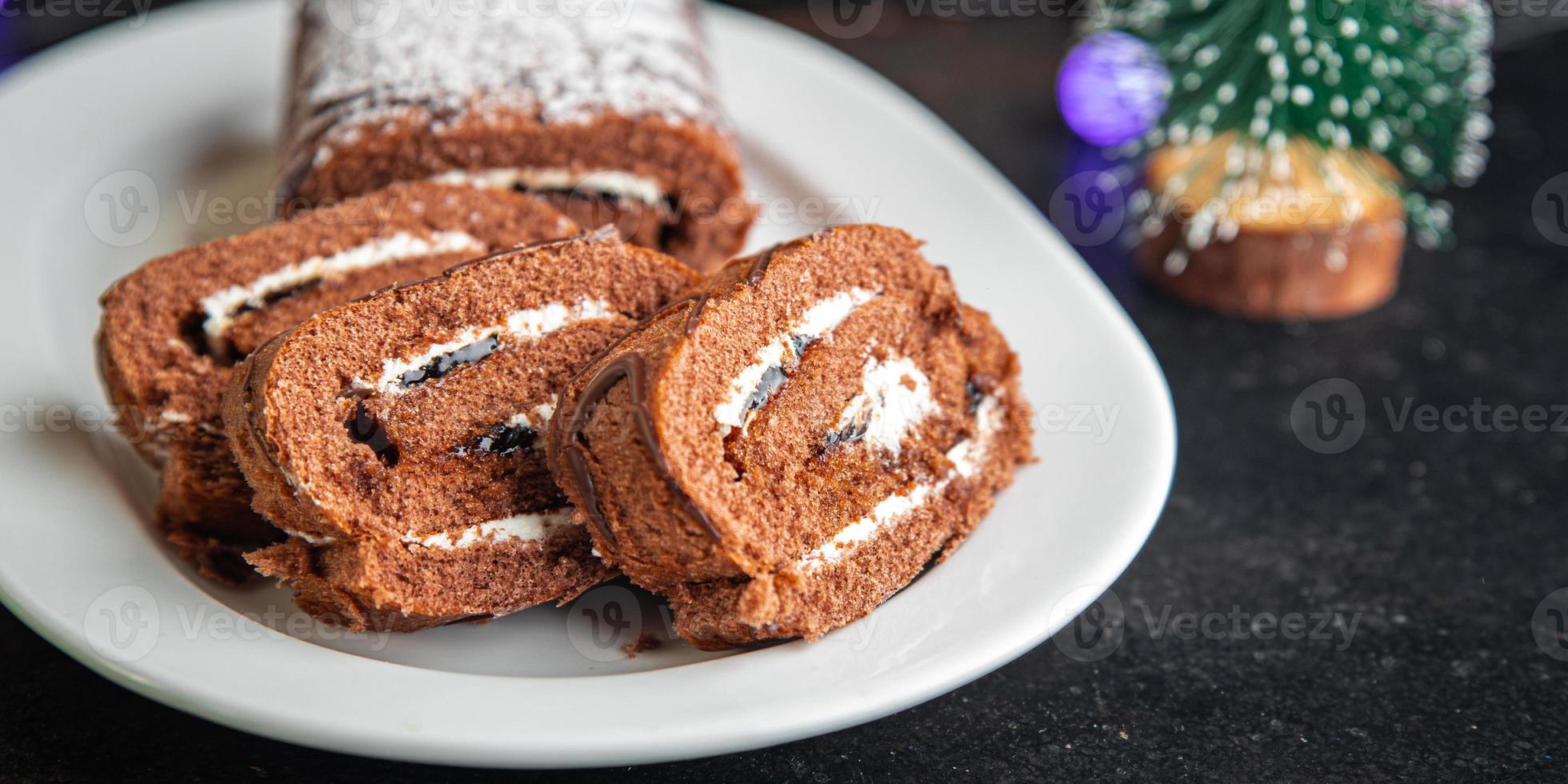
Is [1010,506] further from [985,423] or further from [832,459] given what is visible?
[832,459]

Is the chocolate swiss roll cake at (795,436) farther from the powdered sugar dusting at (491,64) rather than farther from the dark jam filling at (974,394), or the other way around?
the powdered sugar dusting at (491,64)

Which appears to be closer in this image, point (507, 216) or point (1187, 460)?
point (507, 216)

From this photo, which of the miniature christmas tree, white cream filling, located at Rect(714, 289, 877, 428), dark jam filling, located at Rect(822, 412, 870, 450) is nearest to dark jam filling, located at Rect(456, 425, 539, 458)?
white cream filling, located at Rect(714, 289, 877, 428)

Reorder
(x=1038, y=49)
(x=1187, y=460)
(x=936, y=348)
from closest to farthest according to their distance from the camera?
1. (x=936, y=348)
2. (x=1187, y=460)
3. (x=1038, y=49)

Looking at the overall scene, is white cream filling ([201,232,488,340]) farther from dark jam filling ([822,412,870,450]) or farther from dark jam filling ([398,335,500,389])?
dark jam filling ([822,412,870,450])

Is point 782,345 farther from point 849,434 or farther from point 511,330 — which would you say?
point 511,330

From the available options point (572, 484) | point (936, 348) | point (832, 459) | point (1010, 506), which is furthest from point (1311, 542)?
point (572, 484)

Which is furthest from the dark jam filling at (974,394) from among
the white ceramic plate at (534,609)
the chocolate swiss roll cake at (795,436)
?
the white ceramic plate at (534,609)

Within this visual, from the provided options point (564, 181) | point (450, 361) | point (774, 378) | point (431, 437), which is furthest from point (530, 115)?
point (774, 378)
